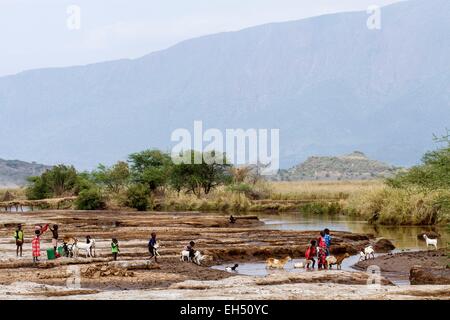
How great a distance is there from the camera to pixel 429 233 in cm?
4088

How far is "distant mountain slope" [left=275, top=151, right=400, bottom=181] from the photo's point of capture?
165250mm

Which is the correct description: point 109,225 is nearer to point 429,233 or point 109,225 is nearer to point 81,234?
point 81,234

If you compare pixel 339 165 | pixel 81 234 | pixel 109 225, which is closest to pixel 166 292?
pixel 81 234

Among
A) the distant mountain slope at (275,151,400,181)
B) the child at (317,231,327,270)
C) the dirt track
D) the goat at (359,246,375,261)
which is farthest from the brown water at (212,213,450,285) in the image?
the distant mountain slope at (275,151,400,181)

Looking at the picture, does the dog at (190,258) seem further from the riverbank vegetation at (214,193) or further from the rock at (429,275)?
the riverbank vegetation at (214,193)

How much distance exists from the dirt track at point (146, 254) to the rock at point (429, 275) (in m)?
1.76

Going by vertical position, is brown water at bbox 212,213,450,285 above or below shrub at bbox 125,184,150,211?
below

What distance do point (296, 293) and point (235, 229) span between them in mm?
24322

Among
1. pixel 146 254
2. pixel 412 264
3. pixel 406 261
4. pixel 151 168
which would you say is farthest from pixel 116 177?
pixel 412 264

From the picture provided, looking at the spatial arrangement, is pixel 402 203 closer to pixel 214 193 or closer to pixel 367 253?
pixel 367 253

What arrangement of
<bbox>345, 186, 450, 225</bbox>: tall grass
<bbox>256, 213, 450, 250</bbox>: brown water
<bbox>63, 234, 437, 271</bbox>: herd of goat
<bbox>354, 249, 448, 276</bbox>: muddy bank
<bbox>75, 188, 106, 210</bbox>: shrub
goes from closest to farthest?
<bbox>63, 234, 437, 271</bbox>: herd of goat, <bbox>354, 249, 448, 276</bbox>: muddy bank, <bbox>256, 213, 450, 250</bbox>: brown water, <bbox>345, 186, 450, 225</bbox>: tall grass, <bbox>75, 188, 106, 210</bbox>: shrub

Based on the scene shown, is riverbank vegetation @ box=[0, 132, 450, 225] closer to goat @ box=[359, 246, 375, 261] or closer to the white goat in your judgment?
goat @ box=[359, 246, 375, 261]

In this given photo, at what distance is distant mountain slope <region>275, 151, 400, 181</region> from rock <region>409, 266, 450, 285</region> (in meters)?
138

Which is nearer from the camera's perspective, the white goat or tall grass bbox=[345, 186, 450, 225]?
the white goat
